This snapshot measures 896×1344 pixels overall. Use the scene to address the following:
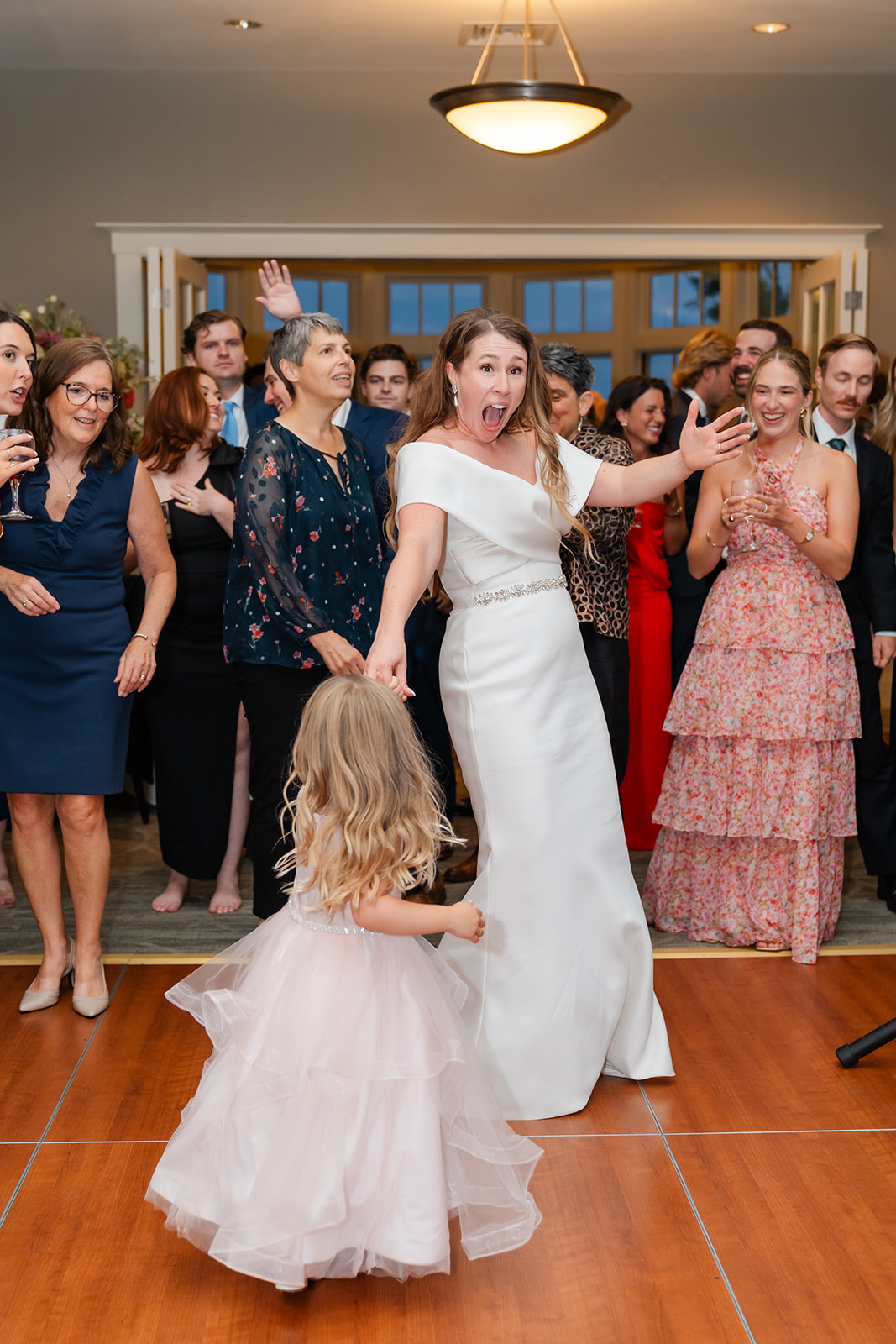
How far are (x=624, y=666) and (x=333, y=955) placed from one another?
1.83 metres

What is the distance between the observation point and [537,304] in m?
10.9

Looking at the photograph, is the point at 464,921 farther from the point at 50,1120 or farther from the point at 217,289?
the point at 217,289

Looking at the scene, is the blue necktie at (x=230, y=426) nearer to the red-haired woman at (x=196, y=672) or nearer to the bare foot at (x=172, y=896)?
the red-haired woman at (x=196, y=672)

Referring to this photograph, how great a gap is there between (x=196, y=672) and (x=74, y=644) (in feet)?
2.82

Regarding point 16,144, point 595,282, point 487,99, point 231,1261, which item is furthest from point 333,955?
point 595,282

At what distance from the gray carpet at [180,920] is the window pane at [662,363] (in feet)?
20.7

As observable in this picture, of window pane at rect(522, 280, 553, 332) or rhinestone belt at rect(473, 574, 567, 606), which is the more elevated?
window pane at rect(522, 280, 553, 332)

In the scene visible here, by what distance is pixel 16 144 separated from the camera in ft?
22.3

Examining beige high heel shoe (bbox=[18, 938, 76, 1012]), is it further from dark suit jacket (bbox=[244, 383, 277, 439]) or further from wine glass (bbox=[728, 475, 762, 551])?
wine glass (bbox=[728, 475, 762, 551])

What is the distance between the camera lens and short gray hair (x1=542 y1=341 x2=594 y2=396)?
3.47m

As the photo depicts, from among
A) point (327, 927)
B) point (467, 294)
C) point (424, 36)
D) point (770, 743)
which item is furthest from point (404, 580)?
point (467, 294)

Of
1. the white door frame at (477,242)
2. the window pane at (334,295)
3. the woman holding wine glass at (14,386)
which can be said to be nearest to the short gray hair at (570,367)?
the woman holding wine glass at (14,386)

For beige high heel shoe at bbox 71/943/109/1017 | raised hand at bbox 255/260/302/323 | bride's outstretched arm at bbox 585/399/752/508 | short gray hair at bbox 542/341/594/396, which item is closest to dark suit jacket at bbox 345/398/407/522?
raised hand at bbox 255/260/302/323

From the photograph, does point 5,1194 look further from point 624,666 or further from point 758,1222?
point 624,666
